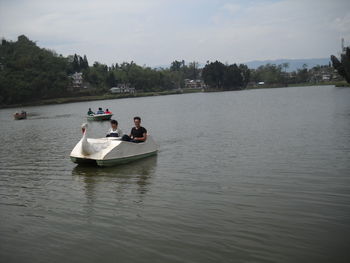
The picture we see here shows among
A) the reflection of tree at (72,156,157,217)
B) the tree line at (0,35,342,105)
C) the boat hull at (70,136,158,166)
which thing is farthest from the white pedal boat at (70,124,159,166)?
the tree line at (0,35,342,105)

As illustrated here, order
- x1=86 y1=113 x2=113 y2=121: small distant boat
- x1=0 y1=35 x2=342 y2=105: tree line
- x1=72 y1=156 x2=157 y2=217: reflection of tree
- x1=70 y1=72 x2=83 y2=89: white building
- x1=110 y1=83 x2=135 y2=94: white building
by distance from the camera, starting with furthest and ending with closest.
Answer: x1=110 y1=83 x2=135 y2=94: white building, x1=70 y1=72 x2=83 y2=89: white building, x1=0 y1=35 x2=342 y2=105: tree line, x1=86 y1=113 x2=113 y2=121: small distant boat, x1=72 y1=156 x2=157 y2=217: reflection of tree

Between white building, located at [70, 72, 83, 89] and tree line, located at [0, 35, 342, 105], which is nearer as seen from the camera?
tree line, located at [0, 35, 342, 105]

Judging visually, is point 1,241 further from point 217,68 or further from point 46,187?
point 217,68

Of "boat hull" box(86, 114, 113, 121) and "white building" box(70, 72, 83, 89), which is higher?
"white building" box(70, 72, 83, 89)

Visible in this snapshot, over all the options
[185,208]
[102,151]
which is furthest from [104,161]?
[185,208]

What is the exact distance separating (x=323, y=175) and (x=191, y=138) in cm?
1202

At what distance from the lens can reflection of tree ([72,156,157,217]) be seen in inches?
426

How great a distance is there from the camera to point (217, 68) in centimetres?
19075

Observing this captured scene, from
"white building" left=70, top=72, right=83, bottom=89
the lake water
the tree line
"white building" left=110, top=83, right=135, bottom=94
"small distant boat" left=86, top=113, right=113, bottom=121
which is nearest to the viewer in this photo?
the lake water

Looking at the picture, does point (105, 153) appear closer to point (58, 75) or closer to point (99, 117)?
point (99, 117)

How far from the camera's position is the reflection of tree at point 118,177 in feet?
35.5

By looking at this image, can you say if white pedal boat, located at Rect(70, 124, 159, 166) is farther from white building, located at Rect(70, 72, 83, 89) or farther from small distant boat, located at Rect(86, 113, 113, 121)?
white building, located at Rect(70, 72, 83, 89)

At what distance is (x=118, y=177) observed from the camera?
13.1m

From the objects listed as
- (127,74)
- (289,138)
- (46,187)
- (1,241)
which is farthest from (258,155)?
(127,74)
